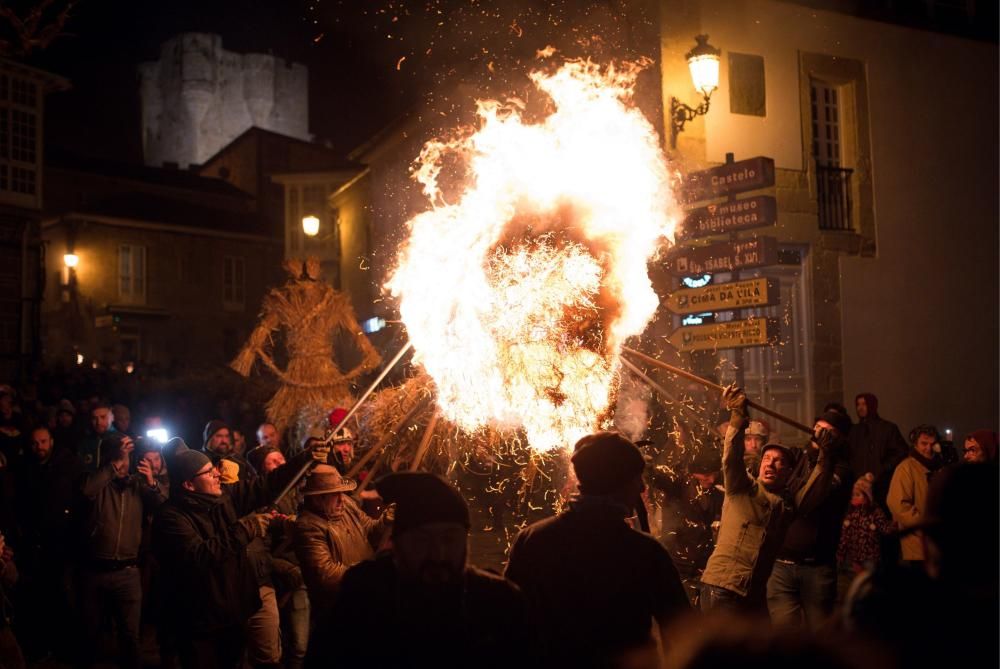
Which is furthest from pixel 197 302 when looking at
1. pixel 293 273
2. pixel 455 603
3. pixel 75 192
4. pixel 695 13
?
pixel 455 603

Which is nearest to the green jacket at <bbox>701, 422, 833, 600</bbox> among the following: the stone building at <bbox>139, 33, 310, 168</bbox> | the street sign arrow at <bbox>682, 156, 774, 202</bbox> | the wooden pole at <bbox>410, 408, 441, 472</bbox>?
the wooden pole at <bbox>410, 408, 441, 472</bbox>

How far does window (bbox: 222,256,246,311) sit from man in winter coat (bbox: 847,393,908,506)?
32579mm

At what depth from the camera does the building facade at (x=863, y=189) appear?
1388 cm

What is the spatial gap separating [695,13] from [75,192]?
107 feet

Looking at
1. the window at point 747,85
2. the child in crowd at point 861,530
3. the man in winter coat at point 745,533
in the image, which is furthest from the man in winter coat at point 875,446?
the window at point 747,85

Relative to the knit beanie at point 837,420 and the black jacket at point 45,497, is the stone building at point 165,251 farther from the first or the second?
the knit beanie at point 837,420

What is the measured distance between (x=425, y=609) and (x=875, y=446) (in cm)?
898

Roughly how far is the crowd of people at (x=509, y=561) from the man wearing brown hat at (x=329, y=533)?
0.05ft

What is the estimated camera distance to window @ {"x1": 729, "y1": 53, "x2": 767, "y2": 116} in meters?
13.8

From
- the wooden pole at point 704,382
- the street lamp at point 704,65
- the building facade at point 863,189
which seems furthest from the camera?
the building facade at point 863,189

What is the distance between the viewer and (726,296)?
10781 mm

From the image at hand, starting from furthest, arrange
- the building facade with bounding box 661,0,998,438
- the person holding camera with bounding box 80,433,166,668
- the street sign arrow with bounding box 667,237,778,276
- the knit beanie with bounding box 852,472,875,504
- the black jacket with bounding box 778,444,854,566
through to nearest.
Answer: the building facade with bounding box 661,0,998,438 → the street sign arrow with bounding box 667,237,778,276 → the knit beanie with bounding box 852,472,875,504 → the person holding camera with bounding box 80,433,166,668 → the black jacket with bounding box 778,444,854,566

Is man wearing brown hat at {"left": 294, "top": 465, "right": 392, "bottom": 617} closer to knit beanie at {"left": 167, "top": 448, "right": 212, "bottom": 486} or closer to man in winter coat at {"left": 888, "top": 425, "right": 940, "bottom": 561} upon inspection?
knit beanie at {"left": 167, "top": 448, "right": 212, "bottom": 486}

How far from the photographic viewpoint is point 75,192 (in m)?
39.4
